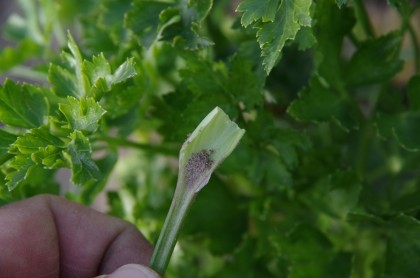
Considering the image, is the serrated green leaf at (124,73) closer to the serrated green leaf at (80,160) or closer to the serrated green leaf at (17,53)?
the serrated green leaf at (80,160)

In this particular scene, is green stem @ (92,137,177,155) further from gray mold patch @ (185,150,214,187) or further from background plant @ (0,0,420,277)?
gray mold patch @ (185,150,214,187)

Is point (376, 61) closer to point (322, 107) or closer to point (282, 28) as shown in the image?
point (322, 107)

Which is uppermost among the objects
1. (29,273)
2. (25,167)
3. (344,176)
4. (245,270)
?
(25,167)

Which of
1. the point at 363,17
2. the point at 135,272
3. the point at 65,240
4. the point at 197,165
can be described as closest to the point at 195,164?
the point at 197,165

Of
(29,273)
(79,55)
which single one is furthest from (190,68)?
(29,273)

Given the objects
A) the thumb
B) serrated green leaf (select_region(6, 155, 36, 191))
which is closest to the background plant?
serrated green leaf (select_region(6, 155, 36, 191))

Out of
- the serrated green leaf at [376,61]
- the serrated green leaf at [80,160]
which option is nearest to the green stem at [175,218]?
the serrated green leaf at [80,160]

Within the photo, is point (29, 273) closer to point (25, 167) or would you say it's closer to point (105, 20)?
point (25, 167)
